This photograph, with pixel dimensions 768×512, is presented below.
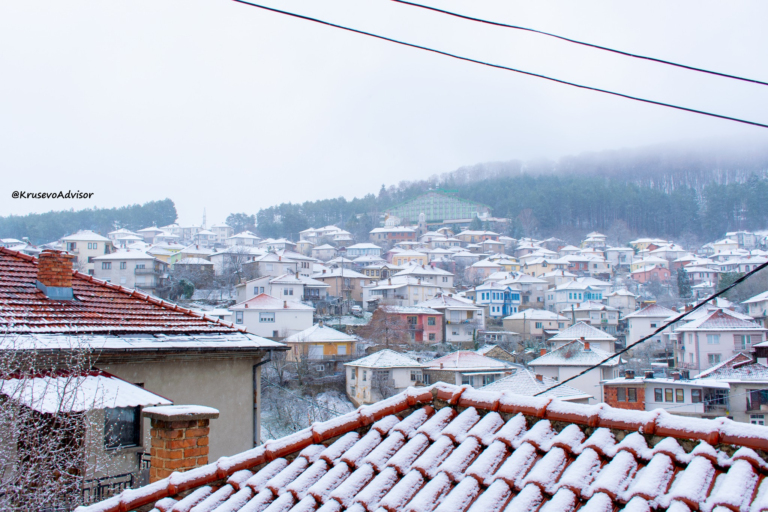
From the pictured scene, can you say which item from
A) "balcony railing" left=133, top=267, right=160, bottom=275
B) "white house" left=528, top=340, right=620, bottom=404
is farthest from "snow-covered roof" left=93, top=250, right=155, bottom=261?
"white house" left=528, top=340, right=620, bottom=404

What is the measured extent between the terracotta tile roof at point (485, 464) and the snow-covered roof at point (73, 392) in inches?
118

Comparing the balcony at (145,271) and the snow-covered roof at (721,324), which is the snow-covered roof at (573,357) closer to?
the snow-covered roof at (721,324)

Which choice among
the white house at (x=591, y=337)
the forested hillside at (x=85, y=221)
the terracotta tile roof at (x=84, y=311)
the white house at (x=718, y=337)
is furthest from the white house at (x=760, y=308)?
the forested hillside at (x=85, y=221)

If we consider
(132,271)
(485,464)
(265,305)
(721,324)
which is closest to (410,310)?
(265,305)

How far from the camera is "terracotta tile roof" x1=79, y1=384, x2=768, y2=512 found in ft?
8.74

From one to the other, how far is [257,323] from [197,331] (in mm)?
37845

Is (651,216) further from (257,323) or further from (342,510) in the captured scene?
(342,510)

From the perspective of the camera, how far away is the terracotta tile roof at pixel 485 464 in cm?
266

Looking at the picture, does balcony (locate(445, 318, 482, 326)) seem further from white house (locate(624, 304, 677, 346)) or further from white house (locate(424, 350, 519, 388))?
white house (locate(424, 350, 519, 388))

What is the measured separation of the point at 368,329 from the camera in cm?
4903

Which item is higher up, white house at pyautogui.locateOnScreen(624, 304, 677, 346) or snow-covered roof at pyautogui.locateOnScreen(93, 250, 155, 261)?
snow-covered roof at pyautogui.locateOnScreen(93, 250, 155, 261)

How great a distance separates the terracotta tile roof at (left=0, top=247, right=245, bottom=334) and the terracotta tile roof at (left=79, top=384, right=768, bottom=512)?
5.38 m

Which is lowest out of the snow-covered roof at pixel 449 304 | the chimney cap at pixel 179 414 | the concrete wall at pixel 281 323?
the concrete wall at pixel 281 323

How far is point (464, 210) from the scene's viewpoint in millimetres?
138375
